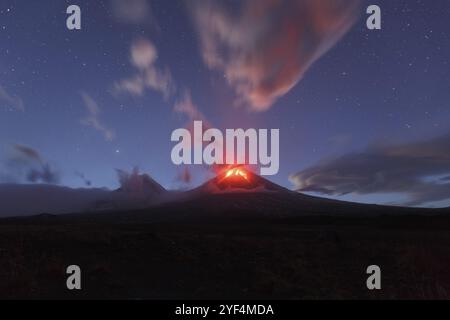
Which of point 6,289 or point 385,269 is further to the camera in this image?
point 385,269

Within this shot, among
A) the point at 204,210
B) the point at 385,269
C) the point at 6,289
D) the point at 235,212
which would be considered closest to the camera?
the point at 6,289

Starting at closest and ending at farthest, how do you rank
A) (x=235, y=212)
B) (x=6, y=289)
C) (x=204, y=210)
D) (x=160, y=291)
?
(x=6, y=289) < (x=160, y=291) < (x=235, y=212) < (x=204, y=210)

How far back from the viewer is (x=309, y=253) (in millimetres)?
20000

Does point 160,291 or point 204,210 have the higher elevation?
point 204,210

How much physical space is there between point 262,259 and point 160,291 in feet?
20.5

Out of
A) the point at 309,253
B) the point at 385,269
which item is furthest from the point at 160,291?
the point at 309,253
